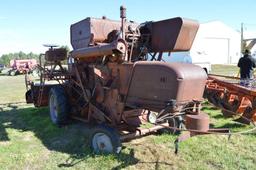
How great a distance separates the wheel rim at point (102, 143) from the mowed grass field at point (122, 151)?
156 millimetres

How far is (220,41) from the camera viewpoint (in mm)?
47969

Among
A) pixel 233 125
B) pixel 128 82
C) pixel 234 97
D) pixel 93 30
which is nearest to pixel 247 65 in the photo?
pixel 234 97

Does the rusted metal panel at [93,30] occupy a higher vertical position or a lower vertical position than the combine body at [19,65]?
higher

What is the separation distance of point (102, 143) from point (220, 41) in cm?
4524

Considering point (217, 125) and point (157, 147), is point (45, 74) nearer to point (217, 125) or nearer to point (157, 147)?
point (157, 147)

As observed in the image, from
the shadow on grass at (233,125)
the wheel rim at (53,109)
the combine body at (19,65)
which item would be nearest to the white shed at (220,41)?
the combine body at (19,65)

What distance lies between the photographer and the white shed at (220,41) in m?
45.3

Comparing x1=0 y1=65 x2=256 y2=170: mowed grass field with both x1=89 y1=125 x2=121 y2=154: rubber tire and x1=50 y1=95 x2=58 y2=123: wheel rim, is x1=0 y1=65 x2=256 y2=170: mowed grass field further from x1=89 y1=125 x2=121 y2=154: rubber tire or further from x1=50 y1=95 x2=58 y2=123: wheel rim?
x1=50 y1=95 x2=58 y2=123: wheel rim

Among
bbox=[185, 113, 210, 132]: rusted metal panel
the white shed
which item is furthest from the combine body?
bbox=[185, 113, 210, 132]: rusted metal panel

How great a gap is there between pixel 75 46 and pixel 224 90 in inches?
149

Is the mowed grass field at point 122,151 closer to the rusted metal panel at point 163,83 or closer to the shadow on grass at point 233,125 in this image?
the shadow on grass at point 233,125

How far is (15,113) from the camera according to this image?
32.2ft

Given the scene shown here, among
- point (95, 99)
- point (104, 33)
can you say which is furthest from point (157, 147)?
point (104, 33)

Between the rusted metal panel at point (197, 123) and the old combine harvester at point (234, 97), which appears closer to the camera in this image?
the rusted metal panel at point (197, 123)
